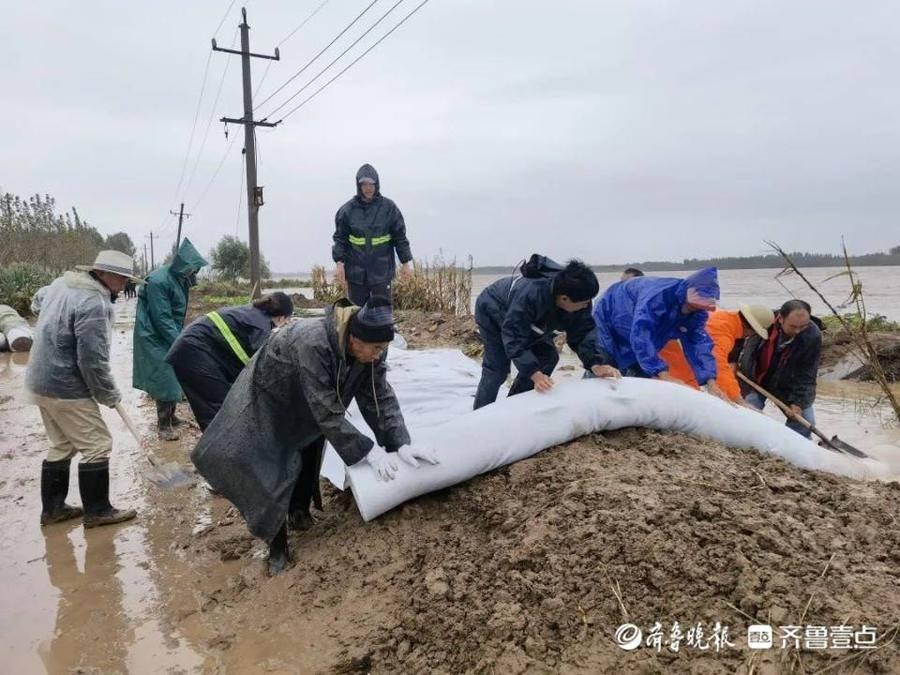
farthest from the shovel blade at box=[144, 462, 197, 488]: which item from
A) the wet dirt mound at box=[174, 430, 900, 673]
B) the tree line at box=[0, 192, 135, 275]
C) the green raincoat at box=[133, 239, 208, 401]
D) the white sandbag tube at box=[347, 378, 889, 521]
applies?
the tree line at box=[0, 192, 135, 275]

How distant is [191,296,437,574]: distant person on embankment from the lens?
2488 millimetres

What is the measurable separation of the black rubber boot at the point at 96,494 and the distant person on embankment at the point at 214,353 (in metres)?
0.58

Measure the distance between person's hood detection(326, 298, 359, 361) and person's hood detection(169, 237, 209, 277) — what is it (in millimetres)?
2738

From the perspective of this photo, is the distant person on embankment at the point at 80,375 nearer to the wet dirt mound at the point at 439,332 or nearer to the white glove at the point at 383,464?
the white glove at the point at 383,464

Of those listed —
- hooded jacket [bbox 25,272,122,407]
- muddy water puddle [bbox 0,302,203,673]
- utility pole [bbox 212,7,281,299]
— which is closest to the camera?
muddy water puddle [bbox 0,302,203,673]

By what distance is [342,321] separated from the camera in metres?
2.45

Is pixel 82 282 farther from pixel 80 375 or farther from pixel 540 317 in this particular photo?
pixel 540 317

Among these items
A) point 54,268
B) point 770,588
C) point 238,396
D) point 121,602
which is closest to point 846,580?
point 770,588

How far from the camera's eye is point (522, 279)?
347cm

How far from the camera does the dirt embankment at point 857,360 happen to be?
8.38 meters

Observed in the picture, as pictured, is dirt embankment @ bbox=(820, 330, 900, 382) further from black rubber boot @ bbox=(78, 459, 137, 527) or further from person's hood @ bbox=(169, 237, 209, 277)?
black rubber boot @ bbox=(78, 459, 137, 527)

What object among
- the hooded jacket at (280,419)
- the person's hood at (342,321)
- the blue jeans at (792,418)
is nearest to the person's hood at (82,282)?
the hooded jacket at (280,419)

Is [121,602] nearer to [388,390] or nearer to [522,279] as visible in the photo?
[388,390]

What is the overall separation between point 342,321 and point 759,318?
118 inches
